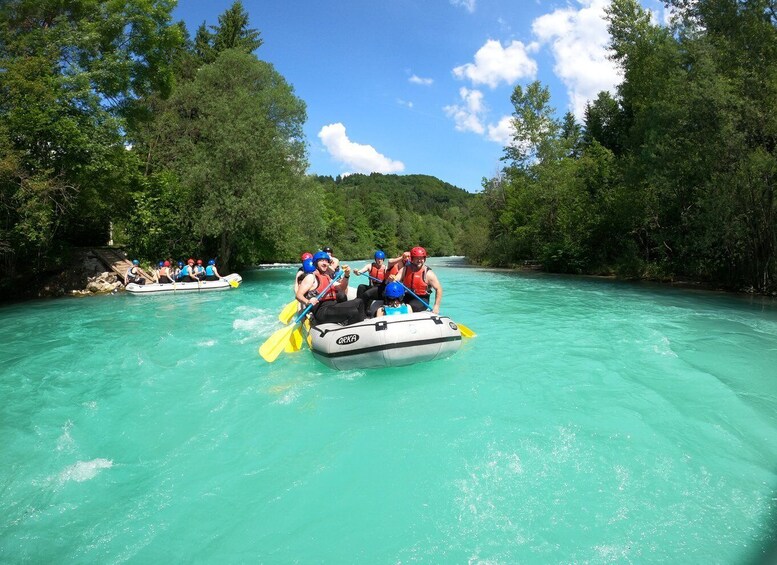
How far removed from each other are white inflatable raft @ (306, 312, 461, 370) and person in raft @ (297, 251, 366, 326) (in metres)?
0.59

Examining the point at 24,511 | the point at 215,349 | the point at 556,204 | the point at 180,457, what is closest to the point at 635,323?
the point at 215,349

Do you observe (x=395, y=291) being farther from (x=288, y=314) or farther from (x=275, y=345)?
(x=288, y=314)

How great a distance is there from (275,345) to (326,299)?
1094 mm

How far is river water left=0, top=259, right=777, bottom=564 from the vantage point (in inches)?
122

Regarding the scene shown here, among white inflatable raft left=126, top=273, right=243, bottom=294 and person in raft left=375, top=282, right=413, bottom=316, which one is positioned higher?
person in raft left=375, top=282, right=413, bottom=316

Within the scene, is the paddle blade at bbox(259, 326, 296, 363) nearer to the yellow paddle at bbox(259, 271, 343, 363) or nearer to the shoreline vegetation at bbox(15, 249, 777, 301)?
the yellow paddle at bbox(259, 271, 343, 363)

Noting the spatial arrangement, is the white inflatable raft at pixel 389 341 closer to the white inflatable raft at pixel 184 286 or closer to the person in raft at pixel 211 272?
the white inflatable raft at pixel 184 286

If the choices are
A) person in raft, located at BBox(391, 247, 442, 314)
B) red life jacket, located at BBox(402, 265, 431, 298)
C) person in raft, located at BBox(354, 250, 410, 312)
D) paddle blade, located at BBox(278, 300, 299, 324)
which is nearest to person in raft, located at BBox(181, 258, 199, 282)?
paddle blade, located at BBox(278, 300, 299, 324)

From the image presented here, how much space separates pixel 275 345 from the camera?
292 inches

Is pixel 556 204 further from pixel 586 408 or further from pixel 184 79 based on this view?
pixel 586 408

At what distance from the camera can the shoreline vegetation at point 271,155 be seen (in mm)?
14000

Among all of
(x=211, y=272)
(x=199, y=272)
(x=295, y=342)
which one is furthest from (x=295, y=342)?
(x=199, y=272)

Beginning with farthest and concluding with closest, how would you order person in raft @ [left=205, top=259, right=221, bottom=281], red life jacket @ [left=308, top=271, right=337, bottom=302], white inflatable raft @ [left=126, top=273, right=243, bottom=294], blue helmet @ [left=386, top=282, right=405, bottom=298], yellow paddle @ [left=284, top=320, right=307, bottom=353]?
person in raft @ [left=205, top=259, right=221, bottom=281], white inflatable raft @ [left=126, top=273, right=243, bottom=294], yellow paddle @ [left=284, top=320, right=307, bottom=353], red life jacket @ [left=308, top=271, right=337, bottom=302], blue helmet @ [left=386, top=282, right=405, bottom=298]

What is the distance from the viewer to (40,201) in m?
Answer: 13.4
